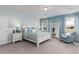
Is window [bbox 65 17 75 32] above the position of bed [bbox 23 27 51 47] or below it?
above

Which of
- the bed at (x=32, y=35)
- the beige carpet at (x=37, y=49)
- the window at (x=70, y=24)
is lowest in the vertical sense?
the beige carpet at (x=37, y=49)

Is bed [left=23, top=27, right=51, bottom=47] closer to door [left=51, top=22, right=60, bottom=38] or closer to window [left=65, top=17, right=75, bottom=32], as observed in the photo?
window [left=65, top=17, right=75, bottom=32]

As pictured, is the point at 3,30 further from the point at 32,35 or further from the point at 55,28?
the point at 55,28

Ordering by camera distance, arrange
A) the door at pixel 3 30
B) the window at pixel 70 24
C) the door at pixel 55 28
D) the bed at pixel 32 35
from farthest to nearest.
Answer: the door at pixel 55 28 < the window at pixel 70 24 < the bed at pixel 32 35 < the door at pixel 3 30

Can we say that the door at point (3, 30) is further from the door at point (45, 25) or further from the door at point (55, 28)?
the door at point (55, 28)

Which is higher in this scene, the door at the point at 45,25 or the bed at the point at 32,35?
the door at the point at 45,25

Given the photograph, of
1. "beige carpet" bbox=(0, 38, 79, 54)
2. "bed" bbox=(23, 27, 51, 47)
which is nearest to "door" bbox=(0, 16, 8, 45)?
"beige carpet" bbox=(0, 38, 79, 54)

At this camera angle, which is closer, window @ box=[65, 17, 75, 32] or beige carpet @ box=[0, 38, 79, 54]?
beige carpet @ box=[0, 38, 79, 54]

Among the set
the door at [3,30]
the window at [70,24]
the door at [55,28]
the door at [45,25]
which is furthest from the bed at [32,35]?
the door at [45,25]

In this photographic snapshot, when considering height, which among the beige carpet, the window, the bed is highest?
the window

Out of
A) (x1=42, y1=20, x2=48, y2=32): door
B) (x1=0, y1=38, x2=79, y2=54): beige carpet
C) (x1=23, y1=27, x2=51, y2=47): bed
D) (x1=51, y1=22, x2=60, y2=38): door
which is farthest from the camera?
(x1=42, y1=20, x2=48, y2=32): door
